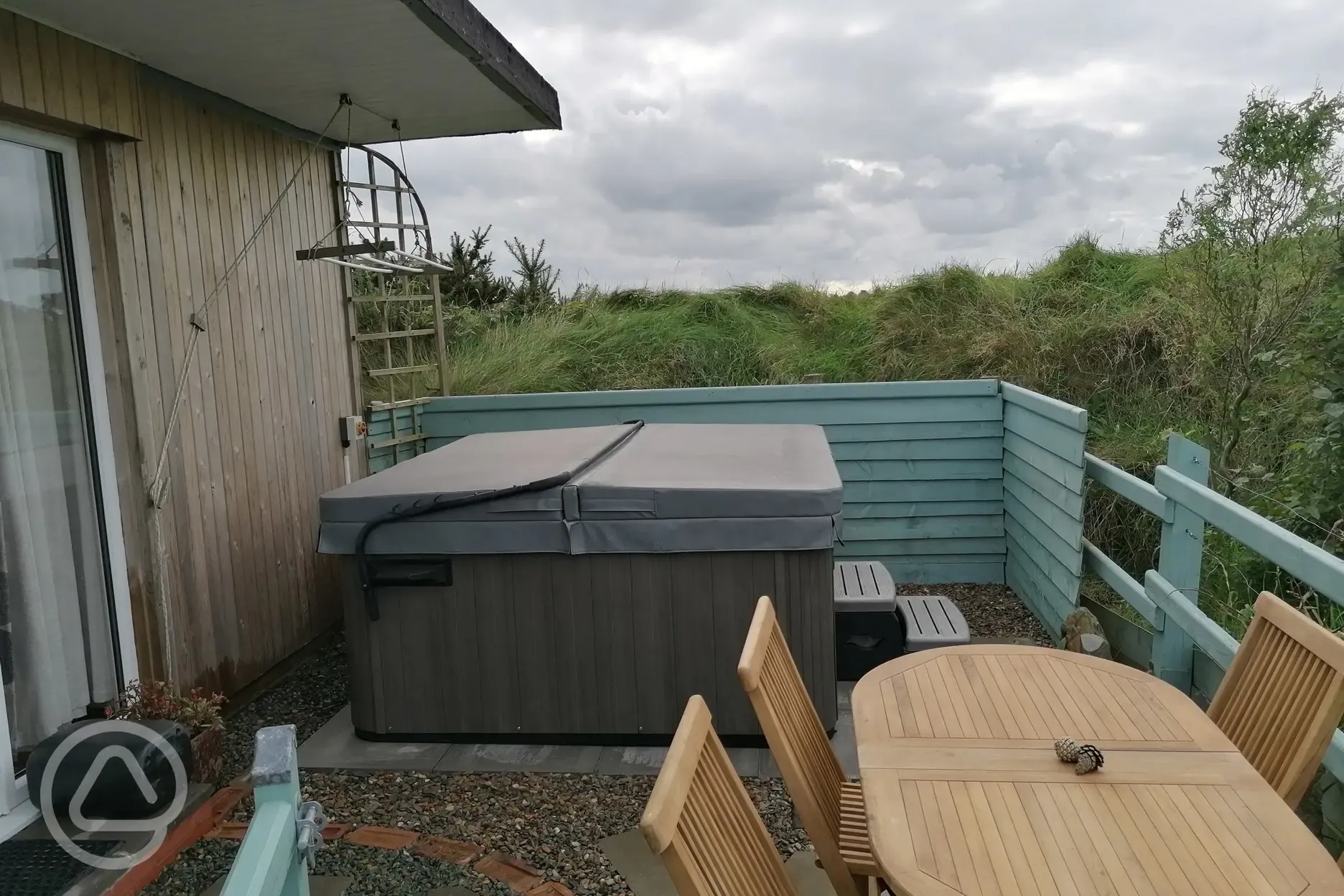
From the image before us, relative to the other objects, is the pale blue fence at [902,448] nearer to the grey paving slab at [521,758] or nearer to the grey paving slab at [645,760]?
the grey paving slab at [645,760]

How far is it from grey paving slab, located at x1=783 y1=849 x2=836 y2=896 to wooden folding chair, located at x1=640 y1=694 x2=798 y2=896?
811mm

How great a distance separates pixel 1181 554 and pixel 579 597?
75.6 inches

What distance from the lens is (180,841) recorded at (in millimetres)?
2613

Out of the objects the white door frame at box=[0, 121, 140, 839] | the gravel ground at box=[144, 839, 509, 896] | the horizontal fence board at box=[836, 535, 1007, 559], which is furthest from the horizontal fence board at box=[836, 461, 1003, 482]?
the white door frame at box=[0, 121, 140, 839]

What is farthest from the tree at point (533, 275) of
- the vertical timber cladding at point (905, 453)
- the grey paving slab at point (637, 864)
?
the grey paving slab at point (637, 864)

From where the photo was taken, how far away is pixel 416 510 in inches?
123

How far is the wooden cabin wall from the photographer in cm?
309

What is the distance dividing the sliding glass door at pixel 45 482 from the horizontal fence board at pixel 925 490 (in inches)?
144

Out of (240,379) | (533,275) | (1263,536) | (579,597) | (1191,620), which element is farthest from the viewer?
(533,275)

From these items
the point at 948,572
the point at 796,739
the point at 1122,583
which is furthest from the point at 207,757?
the point at 948,572

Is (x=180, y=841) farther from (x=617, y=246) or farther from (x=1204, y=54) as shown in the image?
(x=617, y=246)

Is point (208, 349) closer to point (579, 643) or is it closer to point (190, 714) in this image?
point (190, 714)

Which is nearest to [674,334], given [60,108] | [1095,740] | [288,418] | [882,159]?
[882,159]

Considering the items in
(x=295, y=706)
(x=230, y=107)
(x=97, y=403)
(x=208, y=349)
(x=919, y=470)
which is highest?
(x=230, y=107)
